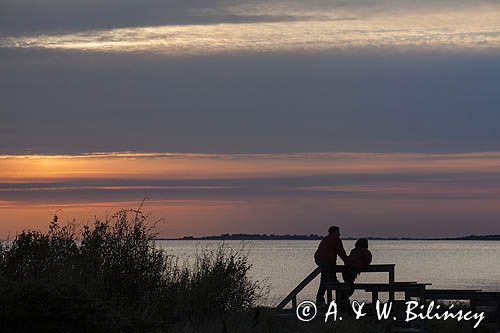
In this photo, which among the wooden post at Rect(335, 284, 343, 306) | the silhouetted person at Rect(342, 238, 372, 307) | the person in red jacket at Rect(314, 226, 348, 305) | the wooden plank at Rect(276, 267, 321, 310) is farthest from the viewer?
the person in red jacket at Rect(314, 226, 348, 305)

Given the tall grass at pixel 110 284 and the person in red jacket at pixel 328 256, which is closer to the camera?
the tall grass at pixel 110 284

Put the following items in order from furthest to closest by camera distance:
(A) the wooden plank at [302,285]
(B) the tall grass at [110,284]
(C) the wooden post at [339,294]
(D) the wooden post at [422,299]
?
(A) the wooden plank at [302,285] < (C) the wooden post at [339,294] < (D) the wooden post at [422,299] < (B) the tall grass at [110,284]

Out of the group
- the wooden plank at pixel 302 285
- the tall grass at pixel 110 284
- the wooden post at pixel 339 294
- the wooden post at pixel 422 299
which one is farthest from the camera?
the wooden plank at pixel 302 285

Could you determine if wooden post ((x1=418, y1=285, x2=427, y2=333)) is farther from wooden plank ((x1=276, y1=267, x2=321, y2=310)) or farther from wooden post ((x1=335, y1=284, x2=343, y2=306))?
wooden plank ((x1=276, y1=267, x2=321, y2=310))

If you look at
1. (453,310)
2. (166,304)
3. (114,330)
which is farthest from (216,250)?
(114,330)

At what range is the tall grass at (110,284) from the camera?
62.4ft

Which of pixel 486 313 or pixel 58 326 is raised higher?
pixel 486 313

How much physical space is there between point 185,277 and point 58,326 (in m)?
6.75

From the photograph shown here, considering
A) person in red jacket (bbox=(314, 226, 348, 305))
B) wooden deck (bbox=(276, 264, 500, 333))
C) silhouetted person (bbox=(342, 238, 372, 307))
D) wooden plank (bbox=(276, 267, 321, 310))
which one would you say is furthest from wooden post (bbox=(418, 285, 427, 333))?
wooden plank (bbox=(276, 267, 321, 310))

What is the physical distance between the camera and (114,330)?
19.1m

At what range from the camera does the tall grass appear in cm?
1902

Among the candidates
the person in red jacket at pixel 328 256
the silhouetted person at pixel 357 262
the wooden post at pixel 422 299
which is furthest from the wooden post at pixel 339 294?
the wooden post at pixel 422 299

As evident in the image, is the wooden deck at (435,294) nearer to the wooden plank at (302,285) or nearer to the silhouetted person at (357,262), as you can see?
the silhouetted person at (357,262)

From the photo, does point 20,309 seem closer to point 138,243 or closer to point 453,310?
point 138,243
